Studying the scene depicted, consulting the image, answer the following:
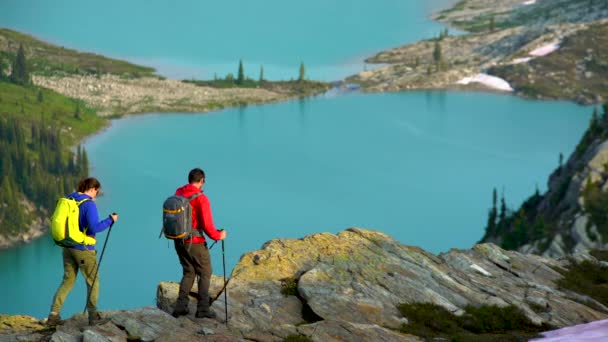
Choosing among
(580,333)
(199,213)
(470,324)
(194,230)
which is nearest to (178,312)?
(194,230)

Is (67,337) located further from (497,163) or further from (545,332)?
(497,163)

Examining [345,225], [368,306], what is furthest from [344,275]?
[345,225]

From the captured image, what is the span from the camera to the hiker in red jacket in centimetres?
2645

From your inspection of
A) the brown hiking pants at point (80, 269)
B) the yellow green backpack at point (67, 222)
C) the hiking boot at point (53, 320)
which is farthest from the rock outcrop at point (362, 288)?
the yellow green backpack at point (67, 222)

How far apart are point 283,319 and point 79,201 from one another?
819cm

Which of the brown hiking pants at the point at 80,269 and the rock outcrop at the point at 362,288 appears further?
the rock outcrop at the point at 362,288

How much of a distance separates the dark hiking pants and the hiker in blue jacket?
2.32 meters

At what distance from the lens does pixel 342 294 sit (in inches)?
1273

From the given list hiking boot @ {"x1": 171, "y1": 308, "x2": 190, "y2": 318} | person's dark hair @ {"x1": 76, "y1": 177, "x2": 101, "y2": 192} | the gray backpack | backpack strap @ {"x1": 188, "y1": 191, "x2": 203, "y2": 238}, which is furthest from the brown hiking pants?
backpack strap @ {"x1": 188, "y1": 191, "x2": 203, "y2": 238}

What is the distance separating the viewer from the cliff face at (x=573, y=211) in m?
96.6

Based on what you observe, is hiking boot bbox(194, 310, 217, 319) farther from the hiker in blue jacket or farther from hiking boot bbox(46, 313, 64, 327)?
hiking boot bbox(46, 313, 64, 327)

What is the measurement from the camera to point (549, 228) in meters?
105

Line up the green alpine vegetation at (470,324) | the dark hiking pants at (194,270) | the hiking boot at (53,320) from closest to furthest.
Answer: the dark hiking pants at (194,270) → the hiking boot at (53,320) → the green alpine vegetation at (470,324)

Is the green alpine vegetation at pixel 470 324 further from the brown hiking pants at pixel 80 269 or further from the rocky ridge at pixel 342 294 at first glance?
the brown hiking pants at pixel 80 269
